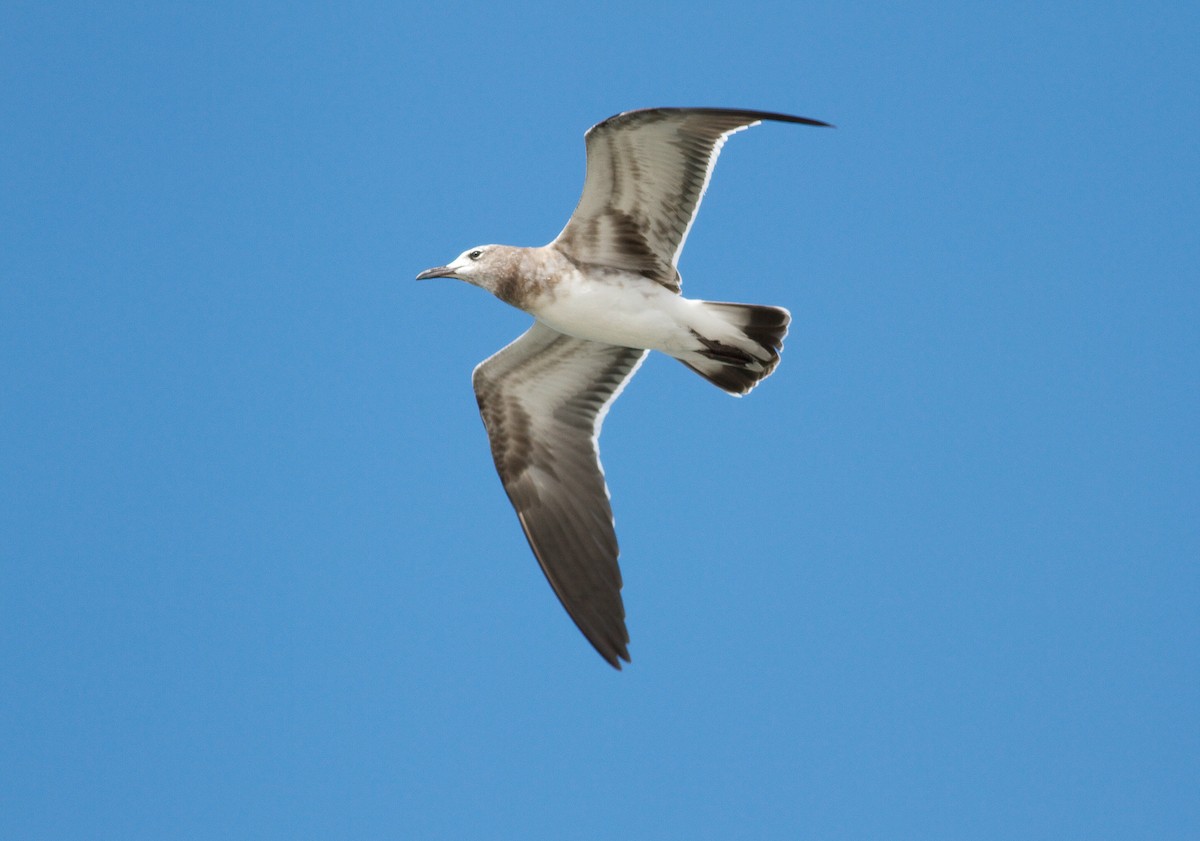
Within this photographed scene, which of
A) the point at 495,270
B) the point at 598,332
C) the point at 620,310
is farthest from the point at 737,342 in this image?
the point at 495,270

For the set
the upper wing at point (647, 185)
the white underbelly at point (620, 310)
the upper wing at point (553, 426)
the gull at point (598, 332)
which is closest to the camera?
the upper wing at point (647, 185)

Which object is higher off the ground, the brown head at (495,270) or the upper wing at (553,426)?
the brown head at (495,270)

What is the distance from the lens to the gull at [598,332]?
31.7ft

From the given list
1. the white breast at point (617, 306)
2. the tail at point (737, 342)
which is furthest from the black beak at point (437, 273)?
the tail at point (737, 342)

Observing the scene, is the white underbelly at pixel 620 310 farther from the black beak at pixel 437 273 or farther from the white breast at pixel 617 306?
the black beak at pixel 437 273

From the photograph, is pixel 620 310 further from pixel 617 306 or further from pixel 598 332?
pixel 598 332

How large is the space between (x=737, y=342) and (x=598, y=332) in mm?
973

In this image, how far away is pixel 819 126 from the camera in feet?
27.5

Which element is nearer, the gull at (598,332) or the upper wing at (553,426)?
the gull at (598,332)

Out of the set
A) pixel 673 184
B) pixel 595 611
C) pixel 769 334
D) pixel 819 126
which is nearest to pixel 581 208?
pixel 673 184

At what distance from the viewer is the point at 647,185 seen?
9.82 m

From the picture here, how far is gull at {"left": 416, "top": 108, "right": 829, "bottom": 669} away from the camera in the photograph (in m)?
9.66

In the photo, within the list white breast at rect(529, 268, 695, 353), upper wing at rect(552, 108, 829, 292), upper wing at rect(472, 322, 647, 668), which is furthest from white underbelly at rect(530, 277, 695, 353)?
upper wing at rect(472, 322, 647, 668)

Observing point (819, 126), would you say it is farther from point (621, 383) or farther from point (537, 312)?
point (621, 383)
